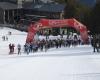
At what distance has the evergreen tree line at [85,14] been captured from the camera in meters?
69.8

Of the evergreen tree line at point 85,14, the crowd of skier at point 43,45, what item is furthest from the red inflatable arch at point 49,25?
the evergreen tree line at point 85,14

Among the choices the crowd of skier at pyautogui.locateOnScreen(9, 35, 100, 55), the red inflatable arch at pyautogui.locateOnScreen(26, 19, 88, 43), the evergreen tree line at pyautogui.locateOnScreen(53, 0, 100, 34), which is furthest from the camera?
the evergreen tree line at pyautogui.locateOnScreen(53, 0, 100, 34)

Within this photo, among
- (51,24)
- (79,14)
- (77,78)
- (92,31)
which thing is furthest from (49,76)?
(79,14)

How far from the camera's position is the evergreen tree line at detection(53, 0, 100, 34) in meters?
69.8

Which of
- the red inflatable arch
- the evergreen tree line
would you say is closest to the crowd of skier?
the red inflatable arch

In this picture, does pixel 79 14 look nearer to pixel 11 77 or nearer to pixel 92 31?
pixel 92 31

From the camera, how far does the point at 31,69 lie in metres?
20.1

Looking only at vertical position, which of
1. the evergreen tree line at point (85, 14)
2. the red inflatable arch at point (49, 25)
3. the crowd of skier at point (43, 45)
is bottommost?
the crowd of skier at point (43, 45)

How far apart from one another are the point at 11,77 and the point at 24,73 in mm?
1424

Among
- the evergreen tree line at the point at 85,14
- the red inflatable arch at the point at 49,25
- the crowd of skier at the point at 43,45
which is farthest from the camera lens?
the evergreen tree line at the point at 85,14

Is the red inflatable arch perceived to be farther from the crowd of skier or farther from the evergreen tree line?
the evergreen tree line

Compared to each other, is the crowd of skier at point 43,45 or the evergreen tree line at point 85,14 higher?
the evergreen tree line at point 85,14

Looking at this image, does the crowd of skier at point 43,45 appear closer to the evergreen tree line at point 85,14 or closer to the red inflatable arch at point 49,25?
the red inflatable arch at point 49,25

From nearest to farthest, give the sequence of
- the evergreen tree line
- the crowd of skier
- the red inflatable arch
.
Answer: the crowd of skier, the red inflatable arch, the evergreen tree line
